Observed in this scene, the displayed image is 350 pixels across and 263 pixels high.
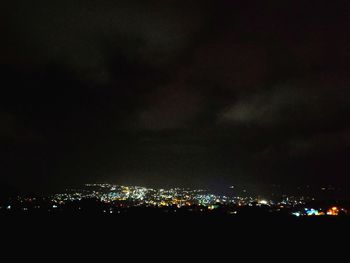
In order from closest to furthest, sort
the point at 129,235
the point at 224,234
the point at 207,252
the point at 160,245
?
the point at 207,252 < the point at 160,245 < the point at 129,235 < the point at 224,234

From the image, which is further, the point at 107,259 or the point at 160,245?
the point at 160,245


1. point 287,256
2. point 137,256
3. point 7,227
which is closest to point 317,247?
point 287,256

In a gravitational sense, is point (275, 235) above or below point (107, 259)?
above

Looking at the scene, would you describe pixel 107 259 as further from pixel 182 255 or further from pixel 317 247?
pixel 317 247

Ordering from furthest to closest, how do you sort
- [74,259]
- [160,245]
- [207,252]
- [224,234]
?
[224,234] < [160,245] < [207,252] < [74,259]

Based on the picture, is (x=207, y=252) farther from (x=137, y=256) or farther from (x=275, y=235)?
(x=275, y=235)

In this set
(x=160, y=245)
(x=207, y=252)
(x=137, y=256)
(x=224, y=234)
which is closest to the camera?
(x=137, y=256)

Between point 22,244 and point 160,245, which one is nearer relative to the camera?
point 22,244

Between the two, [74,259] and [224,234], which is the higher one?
[224,234]

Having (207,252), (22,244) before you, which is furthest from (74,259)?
(207,252)
